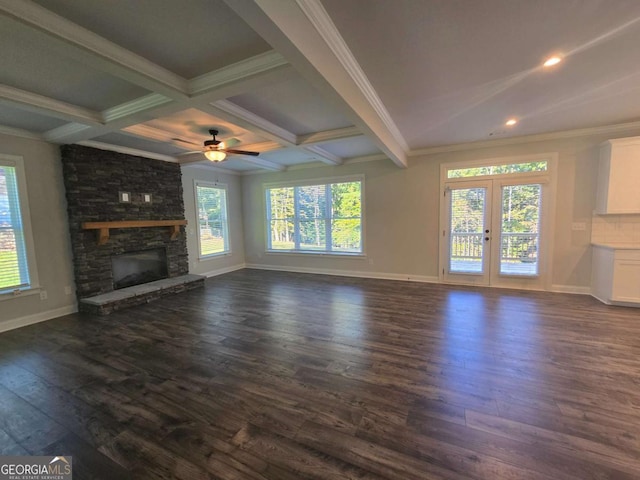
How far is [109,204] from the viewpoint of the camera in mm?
4660

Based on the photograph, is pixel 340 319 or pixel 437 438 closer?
pixel 437 438

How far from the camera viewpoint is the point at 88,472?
1544 millimetres

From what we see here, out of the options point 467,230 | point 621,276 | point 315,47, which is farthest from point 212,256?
point 621,276

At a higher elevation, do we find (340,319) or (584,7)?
(584,7)

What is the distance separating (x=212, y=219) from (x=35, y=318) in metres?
3.65

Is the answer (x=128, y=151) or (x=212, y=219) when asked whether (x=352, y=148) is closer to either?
(x=212, y=219)

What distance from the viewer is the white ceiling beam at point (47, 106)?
2.58 meters

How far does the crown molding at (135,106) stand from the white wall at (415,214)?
4117 mm

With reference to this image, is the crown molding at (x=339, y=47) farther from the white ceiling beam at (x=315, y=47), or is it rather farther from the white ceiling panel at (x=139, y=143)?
the white ceiling panel at (x=139, y=143)

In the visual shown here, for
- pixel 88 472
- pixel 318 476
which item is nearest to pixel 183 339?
pixel 88 472

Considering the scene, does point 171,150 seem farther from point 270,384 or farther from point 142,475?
point 142,475

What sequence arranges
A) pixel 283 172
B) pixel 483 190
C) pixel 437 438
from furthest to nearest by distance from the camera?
pixel 283 172
pixel 483 190
pixel 437 438

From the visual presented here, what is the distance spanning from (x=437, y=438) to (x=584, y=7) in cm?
292

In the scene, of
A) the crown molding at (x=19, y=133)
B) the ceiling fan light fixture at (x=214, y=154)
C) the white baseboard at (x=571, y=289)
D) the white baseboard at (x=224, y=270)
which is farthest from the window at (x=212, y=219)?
the white baseboard at (x=571, y=289)
